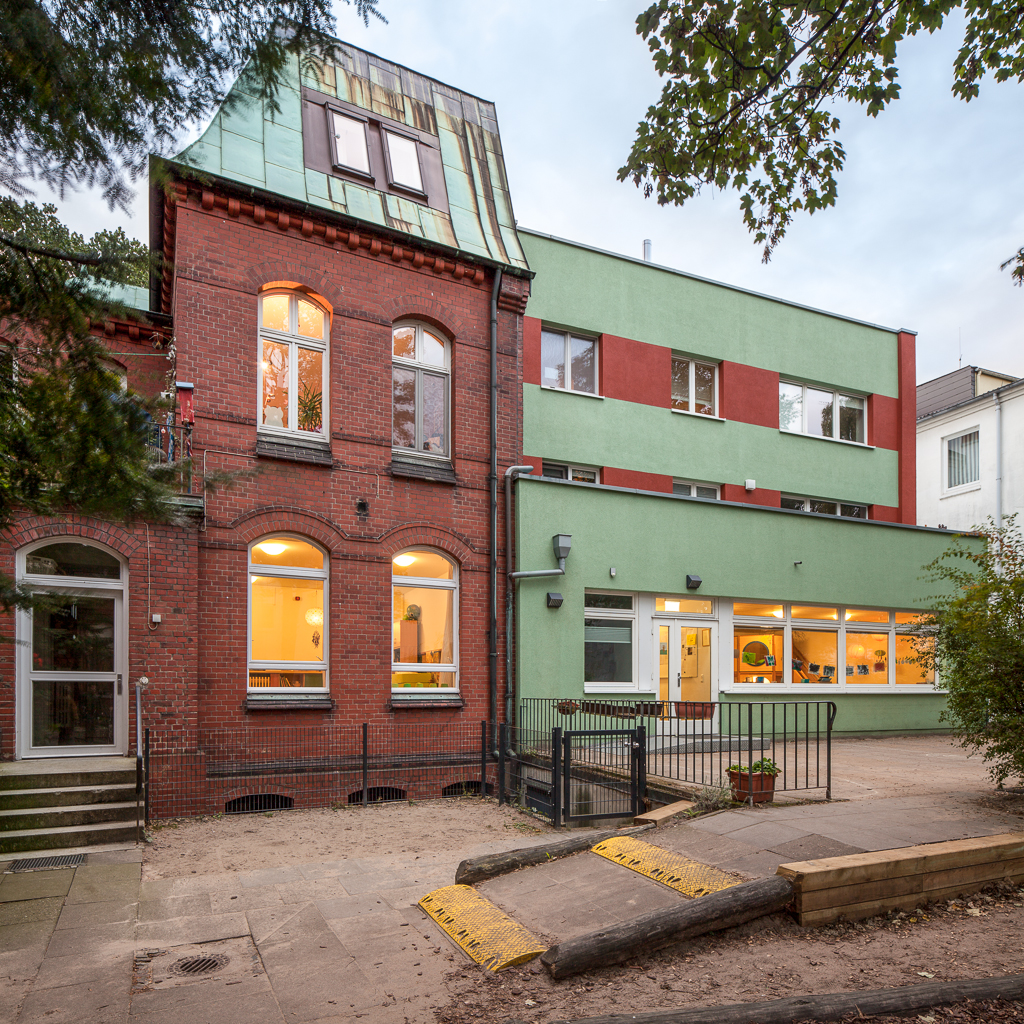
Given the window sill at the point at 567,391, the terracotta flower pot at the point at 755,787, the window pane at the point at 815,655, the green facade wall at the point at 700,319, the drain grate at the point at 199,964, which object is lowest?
the drain grate at the point at 199,964

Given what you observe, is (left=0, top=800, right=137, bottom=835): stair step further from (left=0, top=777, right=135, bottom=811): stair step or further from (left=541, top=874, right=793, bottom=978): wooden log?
(left=541, top=874, right=793, bottom=978): wooden log

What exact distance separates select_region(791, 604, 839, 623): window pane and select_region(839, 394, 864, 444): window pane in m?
4.91

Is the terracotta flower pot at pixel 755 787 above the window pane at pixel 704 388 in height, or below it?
below

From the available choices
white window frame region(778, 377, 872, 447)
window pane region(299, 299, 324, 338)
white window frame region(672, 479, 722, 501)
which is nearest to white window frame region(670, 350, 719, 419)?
white window frame region(672, 479, 722, 501)

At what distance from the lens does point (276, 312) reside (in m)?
12.3

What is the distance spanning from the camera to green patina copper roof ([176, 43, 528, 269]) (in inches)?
480

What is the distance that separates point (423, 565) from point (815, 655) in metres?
8.61

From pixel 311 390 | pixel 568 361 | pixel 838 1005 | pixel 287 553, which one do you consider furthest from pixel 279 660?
pixel 838 1005

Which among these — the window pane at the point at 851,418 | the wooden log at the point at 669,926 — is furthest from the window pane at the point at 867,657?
the wooden log at the point at 669,926

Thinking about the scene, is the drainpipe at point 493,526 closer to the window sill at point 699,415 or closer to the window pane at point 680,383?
the window sill at point 699,415

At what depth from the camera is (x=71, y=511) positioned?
350cm

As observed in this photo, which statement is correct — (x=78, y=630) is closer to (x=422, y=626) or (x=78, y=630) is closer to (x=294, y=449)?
(x=294, y=449)

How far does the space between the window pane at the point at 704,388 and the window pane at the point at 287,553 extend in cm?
922

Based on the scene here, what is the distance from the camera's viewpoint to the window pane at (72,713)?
10.0 meters
